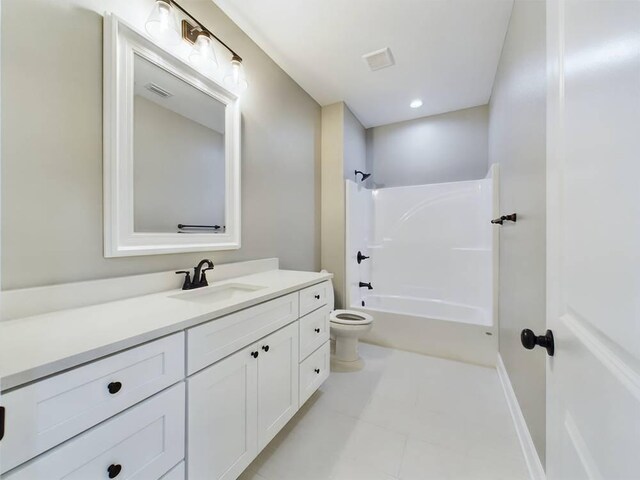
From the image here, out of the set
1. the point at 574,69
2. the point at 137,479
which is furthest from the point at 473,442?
the point at 574,69

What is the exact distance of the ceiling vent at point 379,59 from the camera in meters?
2.04

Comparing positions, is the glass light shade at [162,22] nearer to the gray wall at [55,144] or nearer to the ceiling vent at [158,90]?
the gray wall at [55,144]

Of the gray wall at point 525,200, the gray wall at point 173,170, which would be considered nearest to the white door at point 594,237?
the gray wall at point 525,200

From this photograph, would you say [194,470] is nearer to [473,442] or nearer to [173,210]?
→ [173,210]

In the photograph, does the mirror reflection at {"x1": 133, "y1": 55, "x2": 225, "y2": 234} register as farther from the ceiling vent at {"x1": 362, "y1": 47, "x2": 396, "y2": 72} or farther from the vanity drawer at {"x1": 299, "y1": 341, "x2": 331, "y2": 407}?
the ceiling vent at {"x1": 362, "y1": 47, "x2": 396, "y2": 72}

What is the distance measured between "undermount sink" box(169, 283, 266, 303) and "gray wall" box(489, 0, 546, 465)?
1.36 m

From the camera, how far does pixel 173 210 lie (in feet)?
4.56

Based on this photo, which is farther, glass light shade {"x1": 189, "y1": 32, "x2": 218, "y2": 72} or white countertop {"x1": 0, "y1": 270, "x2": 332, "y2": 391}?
glass light shade {"x1": 189, "y1": 32, "x2": 218, "y2": 72}

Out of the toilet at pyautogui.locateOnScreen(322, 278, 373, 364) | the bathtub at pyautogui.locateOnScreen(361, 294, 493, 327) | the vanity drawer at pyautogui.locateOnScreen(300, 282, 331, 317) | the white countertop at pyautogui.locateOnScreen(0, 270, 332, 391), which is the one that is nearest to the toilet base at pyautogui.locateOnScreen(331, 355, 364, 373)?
the toilet at pyautogui.locateOnScreen(322, 278, 373, 364)

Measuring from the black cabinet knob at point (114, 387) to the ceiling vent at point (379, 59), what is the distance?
2.49 m

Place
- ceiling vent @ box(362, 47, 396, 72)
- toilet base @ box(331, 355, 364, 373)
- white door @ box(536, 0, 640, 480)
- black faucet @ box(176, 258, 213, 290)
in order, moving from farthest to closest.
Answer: toilet base @ box(331, 355, 364, 373) → ceiling vent @ box(362, 47, 396, 72) → black faucet @ box(176, 258, 213, 290) → white door @ box(536, 0, 640, 480)

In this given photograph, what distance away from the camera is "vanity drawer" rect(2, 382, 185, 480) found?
58 centimetres

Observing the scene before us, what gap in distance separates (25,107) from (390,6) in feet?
6.32

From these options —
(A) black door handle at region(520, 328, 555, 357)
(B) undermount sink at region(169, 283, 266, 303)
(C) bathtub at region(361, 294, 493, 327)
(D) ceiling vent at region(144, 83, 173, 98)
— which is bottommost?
(C) bathtub at region(361, 294, 493, 327)
